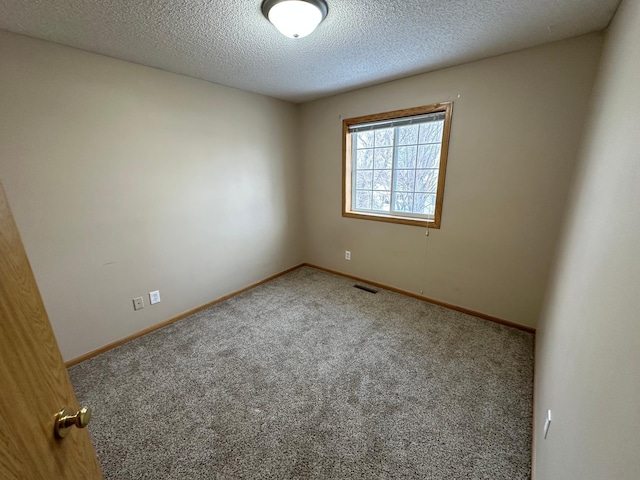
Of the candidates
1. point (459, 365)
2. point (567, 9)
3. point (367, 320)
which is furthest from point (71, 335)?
point (567, 9)

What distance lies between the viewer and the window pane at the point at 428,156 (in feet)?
8.42

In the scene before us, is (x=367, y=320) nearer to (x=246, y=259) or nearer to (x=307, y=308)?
(x=307, y=308)

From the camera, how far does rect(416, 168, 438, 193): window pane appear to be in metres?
2.61

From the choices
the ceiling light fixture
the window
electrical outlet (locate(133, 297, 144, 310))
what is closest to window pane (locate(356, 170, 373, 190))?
the window

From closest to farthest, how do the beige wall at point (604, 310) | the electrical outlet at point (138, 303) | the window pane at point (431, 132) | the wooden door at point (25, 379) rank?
the wooden door at point (25, 379) < the beige wall at point (604, 310) < the electrical outlet at point (138, 303) < the window pane at point (431, 132)

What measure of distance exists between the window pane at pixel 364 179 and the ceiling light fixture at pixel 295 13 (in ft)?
5.94

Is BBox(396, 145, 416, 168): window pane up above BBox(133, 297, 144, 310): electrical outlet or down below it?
above

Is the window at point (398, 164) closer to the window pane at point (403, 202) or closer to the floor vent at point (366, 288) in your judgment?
the window pane at point (403, 202)

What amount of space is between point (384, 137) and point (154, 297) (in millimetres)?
2822

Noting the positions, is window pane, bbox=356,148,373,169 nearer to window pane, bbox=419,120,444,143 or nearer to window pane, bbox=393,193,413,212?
window pane, bbox=393,193,413,212

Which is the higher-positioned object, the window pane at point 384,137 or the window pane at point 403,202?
the window pane at point 384,137

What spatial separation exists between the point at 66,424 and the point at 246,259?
2.62 metres

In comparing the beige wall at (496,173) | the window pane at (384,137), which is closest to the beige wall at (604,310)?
the beige wall at (496,173)

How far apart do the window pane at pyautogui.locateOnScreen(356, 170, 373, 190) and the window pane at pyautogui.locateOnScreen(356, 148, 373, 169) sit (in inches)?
2.6
